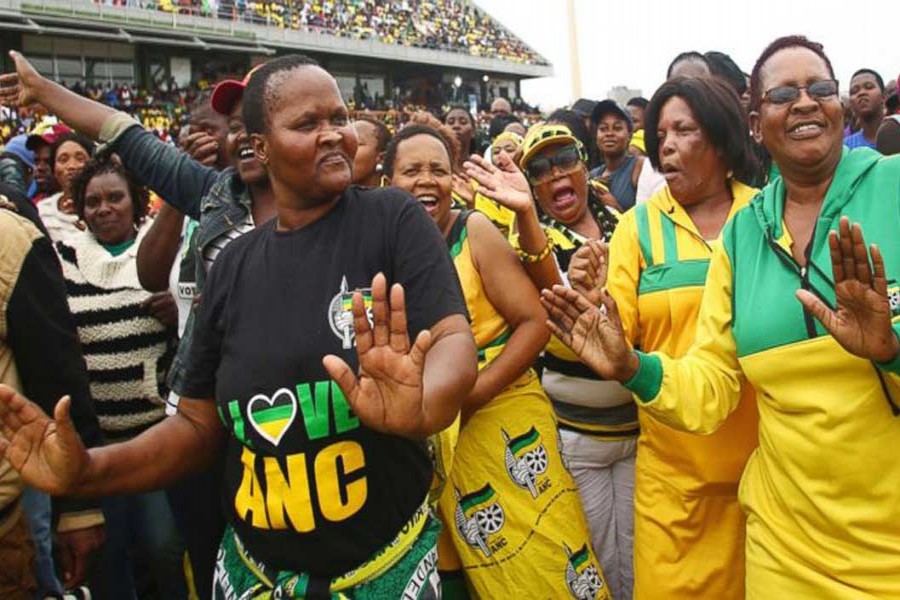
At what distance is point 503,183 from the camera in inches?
114

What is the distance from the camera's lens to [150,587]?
164 inches

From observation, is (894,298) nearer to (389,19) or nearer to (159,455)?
(159,455)

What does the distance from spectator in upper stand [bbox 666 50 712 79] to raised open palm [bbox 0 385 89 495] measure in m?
3.43

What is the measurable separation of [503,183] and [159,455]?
4.77 feet

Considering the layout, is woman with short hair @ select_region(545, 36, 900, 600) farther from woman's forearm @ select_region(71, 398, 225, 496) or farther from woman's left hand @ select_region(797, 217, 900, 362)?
woman's forearm @ select_region(71, 398, 225, 496)

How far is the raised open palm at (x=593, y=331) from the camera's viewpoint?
7.39ft

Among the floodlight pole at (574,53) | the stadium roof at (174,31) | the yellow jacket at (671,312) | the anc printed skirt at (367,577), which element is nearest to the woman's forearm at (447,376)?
the anc printed skirt at (367,577)

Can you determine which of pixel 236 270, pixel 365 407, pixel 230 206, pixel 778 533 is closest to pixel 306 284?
pixel 236 270

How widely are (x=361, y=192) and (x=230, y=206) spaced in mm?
902

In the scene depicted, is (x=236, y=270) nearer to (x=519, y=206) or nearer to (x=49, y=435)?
(x=49, y=435)

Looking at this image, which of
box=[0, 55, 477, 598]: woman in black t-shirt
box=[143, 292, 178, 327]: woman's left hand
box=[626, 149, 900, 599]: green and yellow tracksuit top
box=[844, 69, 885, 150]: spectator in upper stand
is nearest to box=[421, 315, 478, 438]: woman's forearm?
box=[0, 55, 477, 598]: woman in black t-shirt

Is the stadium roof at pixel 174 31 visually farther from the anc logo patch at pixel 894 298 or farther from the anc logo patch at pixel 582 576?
the anc logo patch at pixel 894 298

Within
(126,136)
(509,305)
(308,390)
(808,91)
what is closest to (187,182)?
(126,136)

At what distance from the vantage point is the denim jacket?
9.18 ft
